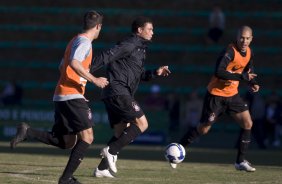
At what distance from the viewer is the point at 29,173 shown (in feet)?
44.1

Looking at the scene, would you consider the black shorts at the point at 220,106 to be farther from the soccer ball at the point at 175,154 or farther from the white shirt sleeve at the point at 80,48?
the white shirt sleeve at the point at 80,48

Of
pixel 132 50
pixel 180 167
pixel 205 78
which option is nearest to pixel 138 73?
pixel 132 50

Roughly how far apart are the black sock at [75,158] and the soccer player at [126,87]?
151 cm

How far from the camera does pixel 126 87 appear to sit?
1340 centimetres

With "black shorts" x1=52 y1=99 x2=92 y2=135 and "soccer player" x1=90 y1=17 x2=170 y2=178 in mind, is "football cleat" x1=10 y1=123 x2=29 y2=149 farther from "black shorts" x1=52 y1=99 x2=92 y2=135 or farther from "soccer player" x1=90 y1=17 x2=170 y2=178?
"soccer player" x1=90 y1=17 x2=170 y2=178

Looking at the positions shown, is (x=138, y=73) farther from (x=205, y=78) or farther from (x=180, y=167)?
(x=205, y=78)

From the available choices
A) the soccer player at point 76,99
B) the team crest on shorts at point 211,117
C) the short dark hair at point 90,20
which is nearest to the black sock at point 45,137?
the soccer player at point 76,99

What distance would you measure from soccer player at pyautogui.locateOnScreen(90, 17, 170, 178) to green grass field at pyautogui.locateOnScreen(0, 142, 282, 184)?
1.86ft

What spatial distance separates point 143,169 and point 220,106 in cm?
166

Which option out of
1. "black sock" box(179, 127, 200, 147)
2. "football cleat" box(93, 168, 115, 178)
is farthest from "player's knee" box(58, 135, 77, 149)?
"black sock" box(179, 127, 200, 147)

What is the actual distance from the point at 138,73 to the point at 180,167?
8.74ft

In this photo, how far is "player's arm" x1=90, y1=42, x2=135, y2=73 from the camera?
41.0 feet

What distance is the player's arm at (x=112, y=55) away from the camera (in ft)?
41.0

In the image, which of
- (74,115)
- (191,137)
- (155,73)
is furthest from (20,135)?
(191,137)
